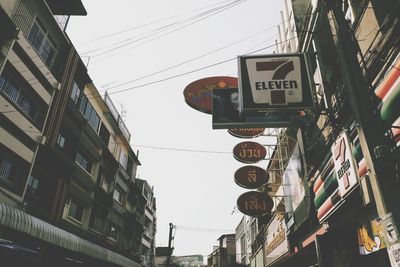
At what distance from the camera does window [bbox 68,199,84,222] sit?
21.1 metres

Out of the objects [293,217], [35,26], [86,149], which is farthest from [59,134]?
[293,217]

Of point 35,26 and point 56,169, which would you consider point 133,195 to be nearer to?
point 56,169

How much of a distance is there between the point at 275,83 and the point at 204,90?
4.27 metres

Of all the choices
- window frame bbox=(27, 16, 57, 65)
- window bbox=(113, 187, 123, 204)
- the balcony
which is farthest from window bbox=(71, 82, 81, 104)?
window bbox=(113, 187, 123, 204)

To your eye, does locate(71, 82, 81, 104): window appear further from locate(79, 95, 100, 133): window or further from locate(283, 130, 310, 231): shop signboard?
locate(283, 130, 310, 231): shop signboard

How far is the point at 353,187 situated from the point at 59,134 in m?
18.1

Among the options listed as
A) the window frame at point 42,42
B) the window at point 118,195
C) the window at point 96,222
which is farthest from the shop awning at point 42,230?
the window at point 118,195

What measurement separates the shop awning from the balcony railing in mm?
13072

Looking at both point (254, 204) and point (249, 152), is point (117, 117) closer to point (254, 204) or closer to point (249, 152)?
point (249, 152)

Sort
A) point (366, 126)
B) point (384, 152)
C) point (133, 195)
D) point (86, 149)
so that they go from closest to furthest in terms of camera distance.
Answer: point (384, 152) → point (366, 126) → point (86, 149) → point (133, 195)

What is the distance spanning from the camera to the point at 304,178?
355 inches

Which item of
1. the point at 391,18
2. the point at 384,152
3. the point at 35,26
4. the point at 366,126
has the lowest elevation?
the point at 384,152

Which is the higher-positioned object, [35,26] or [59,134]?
[35,26]

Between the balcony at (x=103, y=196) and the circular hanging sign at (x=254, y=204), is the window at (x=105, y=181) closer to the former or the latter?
the balcony at (x=103, y=196)
